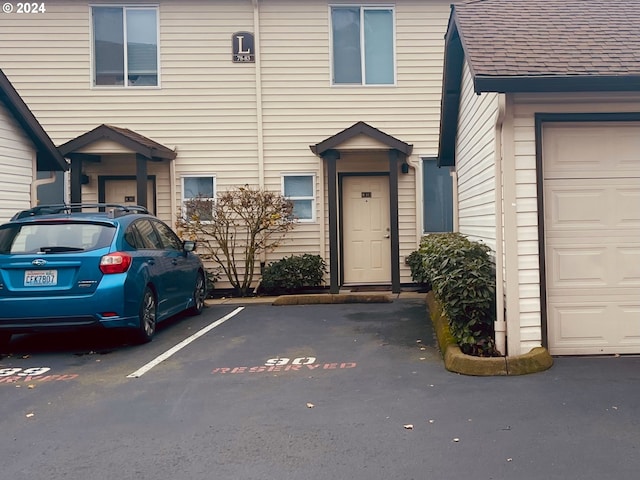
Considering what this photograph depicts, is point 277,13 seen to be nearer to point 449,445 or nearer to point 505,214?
point 505,214

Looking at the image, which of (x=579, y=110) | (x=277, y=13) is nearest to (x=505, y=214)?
(x=579, y=110)

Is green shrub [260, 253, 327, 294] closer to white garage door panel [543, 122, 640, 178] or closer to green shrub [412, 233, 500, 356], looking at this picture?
green shrub [412, 233, 500, 356]

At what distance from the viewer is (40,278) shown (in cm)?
618

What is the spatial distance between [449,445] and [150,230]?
17.2 ft

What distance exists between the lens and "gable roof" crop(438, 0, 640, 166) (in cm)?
508

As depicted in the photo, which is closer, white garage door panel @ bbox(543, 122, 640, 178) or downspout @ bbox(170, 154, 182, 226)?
white garage door panel @ bbox(543, 122, 640, 178)

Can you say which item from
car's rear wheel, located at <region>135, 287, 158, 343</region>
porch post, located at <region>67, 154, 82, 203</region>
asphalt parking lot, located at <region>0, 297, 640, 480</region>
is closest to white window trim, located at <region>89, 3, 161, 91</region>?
porch post, located at <region>67, 154, 82, 203</region>

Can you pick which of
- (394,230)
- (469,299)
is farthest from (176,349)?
(394,230)

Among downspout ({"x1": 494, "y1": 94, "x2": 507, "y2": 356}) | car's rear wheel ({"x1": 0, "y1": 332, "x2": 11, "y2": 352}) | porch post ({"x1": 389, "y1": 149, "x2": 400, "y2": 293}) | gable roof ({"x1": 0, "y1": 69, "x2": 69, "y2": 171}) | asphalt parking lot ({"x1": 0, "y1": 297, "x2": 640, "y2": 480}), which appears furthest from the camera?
porch post ({"x1": 389, "y1": 149, "x2": 400, "y2": 293})

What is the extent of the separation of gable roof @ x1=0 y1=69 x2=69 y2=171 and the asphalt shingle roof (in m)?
6.24

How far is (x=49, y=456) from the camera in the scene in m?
3.64

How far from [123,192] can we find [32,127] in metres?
3.16

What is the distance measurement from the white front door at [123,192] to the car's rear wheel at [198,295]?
306cm

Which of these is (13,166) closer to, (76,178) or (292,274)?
(76,178)
